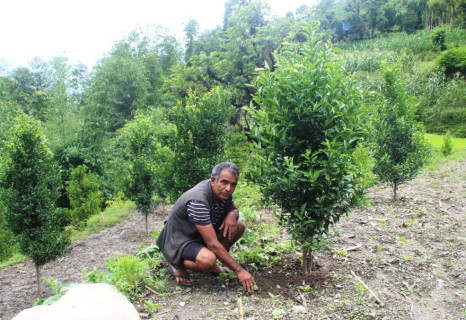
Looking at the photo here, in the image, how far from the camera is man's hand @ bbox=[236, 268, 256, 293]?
387cm

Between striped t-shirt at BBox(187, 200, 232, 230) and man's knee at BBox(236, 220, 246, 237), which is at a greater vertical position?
striped t-shirt at BBox(187, 200, 232, 230)

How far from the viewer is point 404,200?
27.9ft

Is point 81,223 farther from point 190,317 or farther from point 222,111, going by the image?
point 190,317

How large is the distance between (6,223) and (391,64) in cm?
982

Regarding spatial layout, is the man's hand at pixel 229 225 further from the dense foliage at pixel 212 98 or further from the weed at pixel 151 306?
the weed at pixel 151 306

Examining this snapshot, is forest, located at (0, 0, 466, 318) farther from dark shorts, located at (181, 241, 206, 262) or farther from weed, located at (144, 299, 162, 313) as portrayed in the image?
dark shorts, located at (181, 241, 206, 262)

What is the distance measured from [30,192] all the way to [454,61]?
106 feet

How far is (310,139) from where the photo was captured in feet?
13.0

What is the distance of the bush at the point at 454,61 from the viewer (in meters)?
27.7

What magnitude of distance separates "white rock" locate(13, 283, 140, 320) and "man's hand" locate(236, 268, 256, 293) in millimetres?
1740

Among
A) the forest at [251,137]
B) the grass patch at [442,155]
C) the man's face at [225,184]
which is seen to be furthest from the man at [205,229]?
the grass patch at [442,155]

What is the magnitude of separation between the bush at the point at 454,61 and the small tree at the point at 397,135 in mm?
24576

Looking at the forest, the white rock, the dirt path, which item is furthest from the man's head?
the dirt path

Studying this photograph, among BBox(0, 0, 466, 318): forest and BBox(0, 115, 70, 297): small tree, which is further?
BBox(0, 115, 70, 297): small tree
